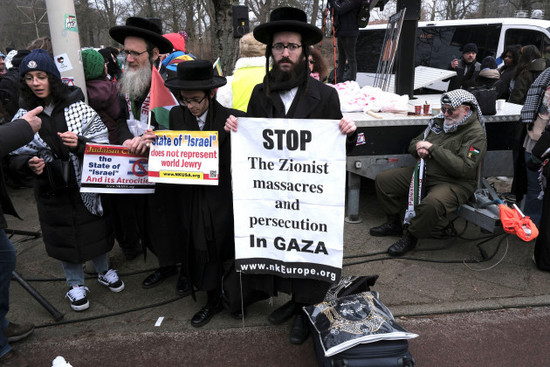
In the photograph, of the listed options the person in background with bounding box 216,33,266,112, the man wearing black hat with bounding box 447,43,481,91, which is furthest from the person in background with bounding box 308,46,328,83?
the man wearing black hat with bounding box 447,43,481,91

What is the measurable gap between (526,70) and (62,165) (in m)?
6.36

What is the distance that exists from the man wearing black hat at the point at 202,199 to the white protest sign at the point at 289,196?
0.71 ft

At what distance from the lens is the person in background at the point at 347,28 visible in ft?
21.9

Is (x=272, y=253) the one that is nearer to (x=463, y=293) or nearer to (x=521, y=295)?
(x=463, y=293)

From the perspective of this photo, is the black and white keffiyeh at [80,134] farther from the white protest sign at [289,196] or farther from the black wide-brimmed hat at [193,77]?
the white protest sign at [289,196]

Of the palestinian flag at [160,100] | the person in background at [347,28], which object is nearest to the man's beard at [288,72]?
the palestinian flag at [160,100]

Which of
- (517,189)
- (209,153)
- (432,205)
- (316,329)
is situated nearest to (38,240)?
(209,153)

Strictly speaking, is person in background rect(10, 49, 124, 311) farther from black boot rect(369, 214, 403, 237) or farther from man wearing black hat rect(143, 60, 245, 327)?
black boot rect(369, 214, 403, 237)

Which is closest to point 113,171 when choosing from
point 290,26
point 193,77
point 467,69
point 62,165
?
point 62,165

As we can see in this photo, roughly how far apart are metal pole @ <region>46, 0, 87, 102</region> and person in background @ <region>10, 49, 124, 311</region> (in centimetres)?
47

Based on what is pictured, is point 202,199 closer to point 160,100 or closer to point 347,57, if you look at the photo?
point 160,100

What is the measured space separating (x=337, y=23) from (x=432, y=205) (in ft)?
13.2

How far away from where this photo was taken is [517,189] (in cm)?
439

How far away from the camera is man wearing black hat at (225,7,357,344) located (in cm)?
265
